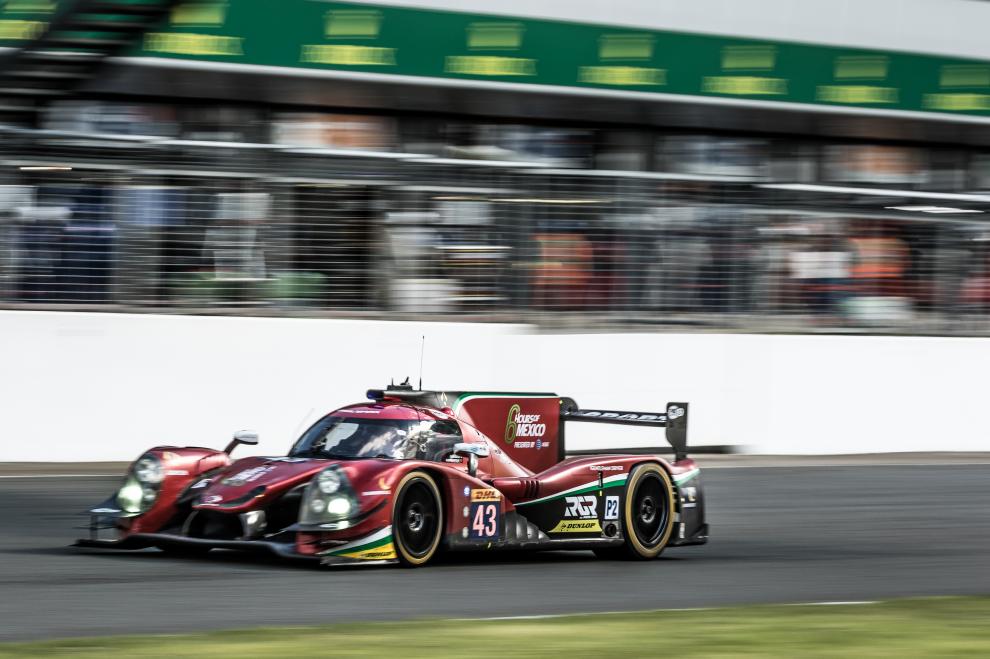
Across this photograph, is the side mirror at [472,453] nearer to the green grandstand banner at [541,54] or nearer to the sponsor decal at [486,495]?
the sponsor decal at [486,495]

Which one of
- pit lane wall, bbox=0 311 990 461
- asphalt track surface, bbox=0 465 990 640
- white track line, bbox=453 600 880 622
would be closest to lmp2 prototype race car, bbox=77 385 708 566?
asphalt track surface, bbox=0 465 990 640

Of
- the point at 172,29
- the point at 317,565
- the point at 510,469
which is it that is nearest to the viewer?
the point at 317,565

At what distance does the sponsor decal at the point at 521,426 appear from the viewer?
9666mm

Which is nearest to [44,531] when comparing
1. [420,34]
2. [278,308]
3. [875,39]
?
[278,308]

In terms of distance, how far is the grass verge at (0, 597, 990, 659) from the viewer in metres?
5.50

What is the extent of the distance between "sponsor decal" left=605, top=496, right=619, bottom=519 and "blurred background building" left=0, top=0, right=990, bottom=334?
529cm

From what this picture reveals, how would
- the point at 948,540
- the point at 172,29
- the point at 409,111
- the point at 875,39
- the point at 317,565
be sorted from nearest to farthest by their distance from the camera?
the point at 317,565 → the point at 948,540 → the point at 172,29 → the point at 409,111 → the point at 875,39

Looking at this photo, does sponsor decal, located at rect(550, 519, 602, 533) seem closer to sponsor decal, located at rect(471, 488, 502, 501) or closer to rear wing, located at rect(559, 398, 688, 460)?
sponsor decal, located at rect(471, 488, 502, 501)

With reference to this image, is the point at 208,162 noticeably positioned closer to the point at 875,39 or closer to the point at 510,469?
the point at 510,469

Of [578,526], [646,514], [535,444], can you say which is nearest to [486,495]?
[578,526]

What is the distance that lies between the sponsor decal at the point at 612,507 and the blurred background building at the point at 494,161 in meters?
Answer: 5.29

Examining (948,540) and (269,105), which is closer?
(948,540)

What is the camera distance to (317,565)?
8.11 m

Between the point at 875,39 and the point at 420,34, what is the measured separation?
643 centimetres
